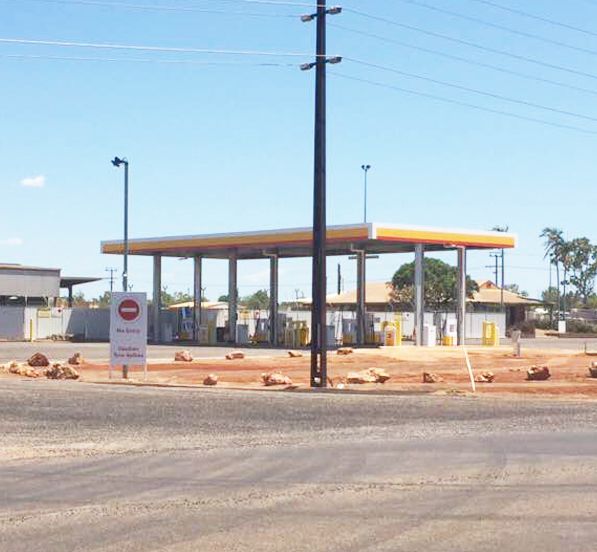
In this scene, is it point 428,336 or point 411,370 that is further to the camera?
point 428,336

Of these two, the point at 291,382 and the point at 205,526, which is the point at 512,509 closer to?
the point at 205,526

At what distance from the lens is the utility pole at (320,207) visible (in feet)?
92.1

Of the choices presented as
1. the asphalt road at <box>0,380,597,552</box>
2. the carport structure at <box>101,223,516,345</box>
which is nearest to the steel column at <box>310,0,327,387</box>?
the asphalt road at <box>0,380,597,552</box>

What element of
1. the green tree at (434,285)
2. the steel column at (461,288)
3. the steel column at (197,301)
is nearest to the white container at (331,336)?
the steel column at (461,288)

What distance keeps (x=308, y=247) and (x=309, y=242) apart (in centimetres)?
447

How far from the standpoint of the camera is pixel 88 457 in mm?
13867

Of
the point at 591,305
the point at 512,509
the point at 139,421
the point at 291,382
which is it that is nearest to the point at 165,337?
the point at 291,382

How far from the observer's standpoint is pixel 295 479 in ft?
39.2

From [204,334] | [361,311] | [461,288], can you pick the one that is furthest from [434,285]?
[461,288]

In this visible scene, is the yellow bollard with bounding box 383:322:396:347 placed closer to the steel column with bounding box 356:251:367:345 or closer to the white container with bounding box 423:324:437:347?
the white container with bounding box 423:324:437:347

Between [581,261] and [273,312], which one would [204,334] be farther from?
[581,261]

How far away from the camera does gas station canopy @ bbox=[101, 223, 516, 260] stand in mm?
54281

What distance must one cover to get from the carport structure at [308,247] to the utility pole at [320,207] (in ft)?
75.3

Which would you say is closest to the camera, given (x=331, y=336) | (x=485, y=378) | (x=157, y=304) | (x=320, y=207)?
(x=320, y=207)
